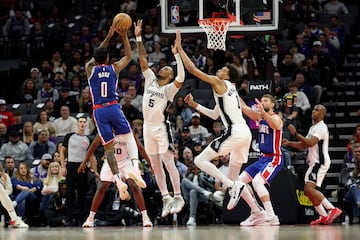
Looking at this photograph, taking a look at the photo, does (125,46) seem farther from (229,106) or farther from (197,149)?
(197,149)

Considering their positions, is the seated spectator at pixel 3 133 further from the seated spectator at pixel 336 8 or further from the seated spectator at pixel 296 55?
the seated spectator at pixel 336 8

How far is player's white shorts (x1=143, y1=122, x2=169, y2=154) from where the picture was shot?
581 inches

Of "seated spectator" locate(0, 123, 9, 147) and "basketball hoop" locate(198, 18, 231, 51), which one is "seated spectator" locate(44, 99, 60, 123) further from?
"basketball hoop" locate(198, 18, 231, 51)

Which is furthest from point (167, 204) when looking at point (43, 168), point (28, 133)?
point (28, 133)

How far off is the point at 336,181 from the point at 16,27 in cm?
1028

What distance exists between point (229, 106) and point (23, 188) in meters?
5.87

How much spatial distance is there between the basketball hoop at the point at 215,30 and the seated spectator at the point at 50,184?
4.68 metres

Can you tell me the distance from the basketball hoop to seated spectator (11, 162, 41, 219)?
502 cm

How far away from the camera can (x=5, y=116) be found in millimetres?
22422

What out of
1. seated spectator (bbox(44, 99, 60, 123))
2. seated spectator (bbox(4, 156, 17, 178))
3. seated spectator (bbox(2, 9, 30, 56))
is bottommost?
seated spectator (bbox(4, 156, 17, 178))

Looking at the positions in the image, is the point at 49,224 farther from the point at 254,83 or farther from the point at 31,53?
the point at 31,53

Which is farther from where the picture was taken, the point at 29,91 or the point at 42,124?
the point at 29,91

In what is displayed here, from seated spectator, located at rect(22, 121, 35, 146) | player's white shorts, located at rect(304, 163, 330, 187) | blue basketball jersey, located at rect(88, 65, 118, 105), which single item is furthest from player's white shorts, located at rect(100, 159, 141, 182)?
seated spectator, located at rect(22, 121, 35, 146)

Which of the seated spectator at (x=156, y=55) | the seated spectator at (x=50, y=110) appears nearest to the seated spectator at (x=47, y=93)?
the seated spectator at (x=50, y=110)
